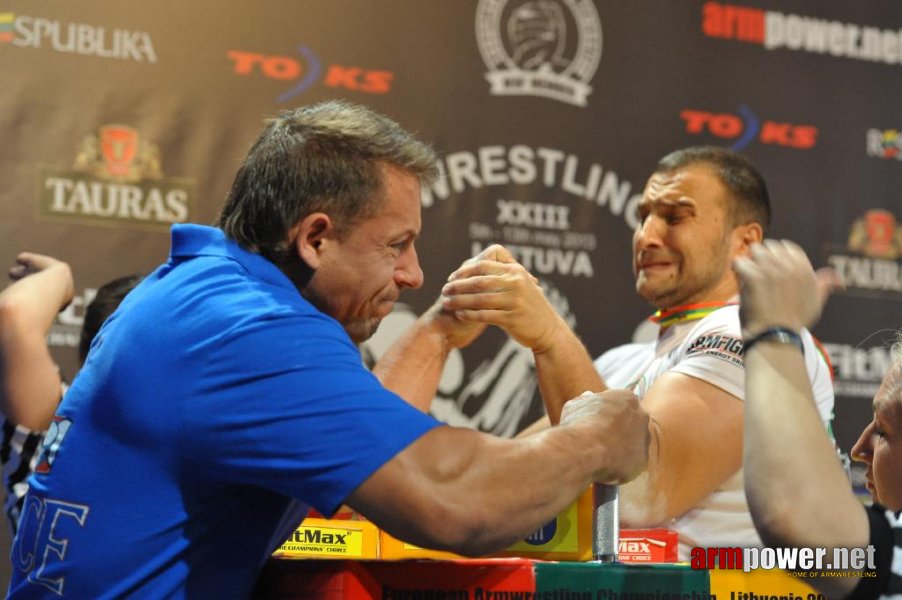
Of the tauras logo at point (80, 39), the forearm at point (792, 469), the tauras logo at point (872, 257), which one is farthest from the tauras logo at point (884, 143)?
the forearm at point (792, 469)

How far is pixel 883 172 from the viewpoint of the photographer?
3.71 metres

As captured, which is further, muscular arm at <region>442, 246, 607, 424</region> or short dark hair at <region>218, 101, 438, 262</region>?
muscular arm at <region>442, 246, 607, 424</region>

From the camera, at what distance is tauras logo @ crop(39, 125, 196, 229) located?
282cm

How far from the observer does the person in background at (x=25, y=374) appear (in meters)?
2.15

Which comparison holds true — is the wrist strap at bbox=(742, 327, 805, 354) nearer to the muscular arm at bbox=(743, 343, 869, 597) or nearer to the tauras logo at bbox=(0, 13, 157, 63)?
the muscular arm at bbox=(743, 343, 869, 597)

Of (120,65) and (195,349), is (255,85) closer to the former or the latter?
(120,65)

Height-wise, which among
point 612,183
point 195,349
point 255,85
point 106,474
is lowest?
point 106,474

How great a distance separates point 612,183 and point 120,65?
1.45 metres

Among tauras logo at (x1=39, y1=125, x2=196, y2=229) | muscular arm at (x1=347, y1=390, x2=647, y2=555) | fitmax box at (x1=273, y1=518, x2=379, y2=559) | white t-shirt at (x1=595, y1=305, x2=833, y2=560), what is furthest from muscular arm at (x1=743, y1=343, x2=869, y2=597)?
tauras logo at (x1=39, y1=125, x2=196, y2=229)

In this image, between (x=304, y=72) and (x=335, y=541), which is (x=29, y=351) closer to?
(x=335, y=541)

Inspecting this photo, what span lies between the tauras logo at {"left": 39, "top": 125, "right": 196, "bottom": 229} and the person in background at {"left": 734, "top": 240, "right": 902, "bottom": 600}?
206cm

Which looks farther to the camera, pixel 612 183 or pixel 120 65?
pixel 612 183

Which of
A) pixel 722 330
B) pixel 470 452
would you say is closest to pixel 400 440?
pixel 470 452

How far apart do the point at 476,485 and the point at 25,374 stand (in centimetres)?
135
